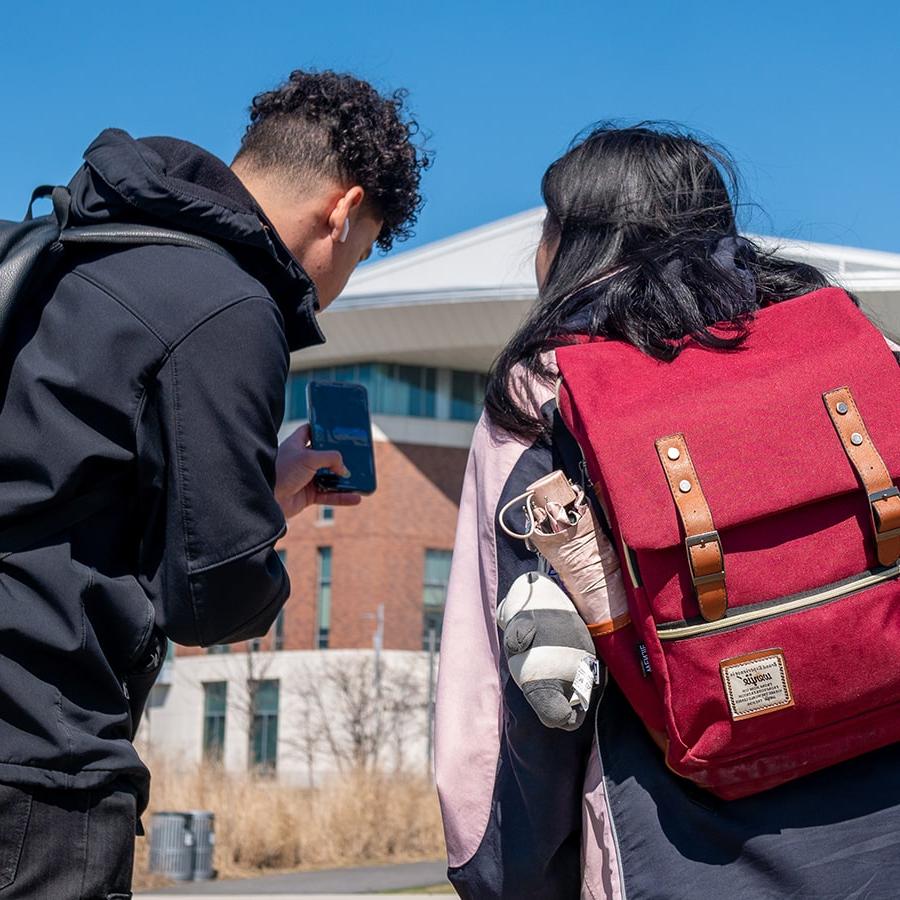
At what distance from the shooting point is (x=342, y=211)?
8.89 ft

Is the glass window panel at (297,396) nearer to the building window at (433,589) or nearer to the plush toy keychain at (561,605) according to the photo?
the building window at (433,589)

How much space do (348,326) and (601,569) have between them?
143 feet

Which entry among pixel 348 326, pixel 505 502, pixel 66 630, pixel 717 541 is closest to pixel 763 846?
pixel 717 541

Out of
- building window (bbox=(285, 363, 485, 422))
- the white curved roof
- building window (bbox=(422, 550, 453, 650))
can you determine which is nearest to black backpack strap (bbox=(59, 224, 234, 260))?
the white curved roof

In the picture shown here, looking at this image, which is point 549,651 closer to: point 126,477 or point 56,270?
point 126,477

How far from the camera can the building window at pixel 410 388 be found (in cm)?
4744

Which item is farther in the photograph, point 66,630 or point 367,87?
point 367,87

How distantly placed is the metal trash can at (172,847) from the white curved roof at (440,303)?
2706 centimetres

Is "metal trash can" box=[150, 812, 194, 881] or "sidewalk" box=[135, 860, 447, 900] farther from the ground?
"metal trash can" box=[150, 812, 194, 881]

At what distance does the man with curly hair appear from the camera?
196 cm

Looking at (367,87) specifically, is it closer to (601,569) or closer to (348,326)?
(601,569)

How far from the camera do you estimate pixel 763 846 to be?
1901mm

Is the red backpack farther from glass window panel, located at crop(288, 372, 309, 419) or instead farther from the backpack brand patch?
glass window panel, located at crop(288, 372, 309, 419)

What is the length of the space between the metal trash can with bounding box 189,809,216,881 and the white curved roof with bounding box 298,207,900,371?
26799 millimetres
